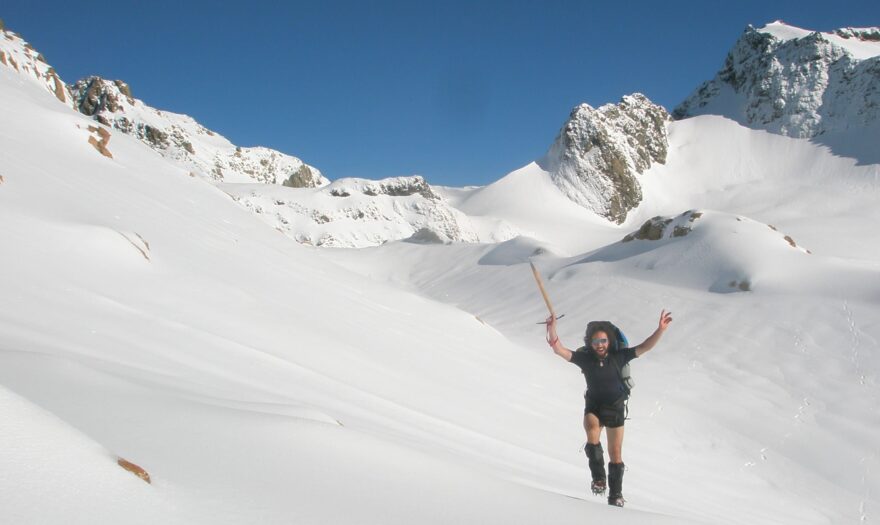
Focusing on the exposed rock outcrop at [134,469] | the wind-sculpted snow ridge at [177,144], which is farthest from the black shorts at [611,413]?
the wind-sculpted snow ridge at [177,144]

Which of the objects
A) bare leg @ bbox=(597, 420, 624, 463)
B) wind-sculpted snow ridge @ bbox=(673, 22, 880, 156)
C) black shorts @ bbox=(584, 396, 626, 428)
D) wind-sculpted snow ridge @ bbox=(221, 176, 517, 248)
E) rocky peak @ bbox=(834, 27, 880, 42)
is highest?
rocky peak @ bbox=(834, 27, 880, 42)

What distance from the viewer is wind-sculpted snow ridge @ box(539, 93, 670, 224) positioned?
71.4 m

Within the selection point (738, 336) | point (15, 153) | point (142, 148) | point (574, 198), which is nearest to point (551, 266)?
point (738, 336)

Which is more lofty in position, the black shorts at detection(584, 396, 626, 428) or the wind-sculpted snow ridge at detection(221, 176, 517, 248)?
the wind-sculpted snow ridge at detection(221, 176, 517, 248)

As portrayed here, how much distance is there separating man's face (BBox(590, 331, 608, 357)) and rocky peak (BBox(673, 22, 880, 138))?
74487mm

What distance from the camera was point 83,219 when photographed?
9.84 metres

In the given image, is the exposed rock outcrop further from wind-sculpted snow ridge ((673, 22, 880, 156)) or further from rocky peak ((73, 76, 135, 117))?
rocky peak ((73, 76, 135, 117))

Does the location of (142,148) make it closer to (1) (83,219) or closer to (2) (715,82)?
(1) (83,219)

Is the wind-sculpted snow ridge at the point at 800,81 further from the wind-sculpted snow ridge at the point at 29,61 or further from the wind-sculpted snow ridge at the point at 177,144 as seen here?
the wind-sculpted snow ridge at the point at 29,61

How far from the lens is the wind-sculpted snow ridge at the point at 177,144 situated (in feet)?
241

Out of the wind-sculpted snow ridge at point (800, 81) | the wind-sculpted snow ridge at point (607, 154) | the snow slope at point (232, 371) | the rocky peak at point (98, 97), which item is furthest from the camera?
the rocky peak at point (98, 97)

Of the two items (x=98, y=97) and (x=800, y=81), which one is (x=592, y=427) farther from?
(x=98, y=97)

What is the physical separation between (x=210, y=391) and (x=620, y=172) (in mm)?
71250

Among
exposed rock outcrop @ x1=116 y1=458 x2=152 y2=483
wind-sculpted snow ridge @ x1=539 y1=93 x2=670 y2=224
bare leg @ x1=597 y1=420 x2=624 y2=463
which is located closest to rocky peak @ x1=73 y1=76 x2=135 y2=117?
wind-sculpted snow ridge @ x1=539 y1=93 x2=670 y2=224
